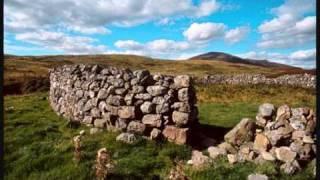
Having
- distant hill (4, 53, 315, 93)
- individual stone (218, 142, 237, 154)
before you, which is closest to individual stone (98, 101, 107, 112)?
individual stone (218, 142, 237, 154)

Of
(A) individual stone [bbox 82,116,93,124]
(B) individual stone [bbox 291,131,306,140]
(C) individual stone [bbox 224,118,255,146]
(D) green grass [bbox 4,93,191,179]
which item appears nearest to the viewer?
(D) green grass [bbox 4,93,191,179]

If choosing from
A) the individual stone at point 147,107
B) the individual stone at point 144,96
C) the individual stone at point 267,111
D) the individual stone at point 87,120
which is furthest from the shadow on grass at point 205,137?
the individual stone at point 87,120

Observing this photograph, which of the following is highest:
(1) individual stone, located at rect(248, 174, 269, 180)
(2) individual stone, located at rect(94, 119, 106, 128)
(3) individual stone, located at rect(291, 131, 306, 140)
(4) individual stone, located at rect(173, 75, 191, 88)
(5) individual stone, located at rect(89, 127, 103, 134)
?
(4) individual stone, located at rect(173, 75, 191, 88)

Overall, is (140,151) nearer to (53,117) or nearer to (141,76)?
(141,76)

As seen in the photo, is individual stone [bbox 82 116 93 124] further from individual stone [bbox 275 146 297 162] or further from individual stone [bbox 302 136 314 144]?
individual stone [bbox 302 136 314 144]

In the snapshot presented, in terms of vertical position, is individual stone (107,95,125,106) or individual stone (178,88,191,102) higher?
individual stone (178,88,191,102)

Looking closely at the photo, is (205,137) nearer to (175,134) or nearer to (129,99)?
(175,134)

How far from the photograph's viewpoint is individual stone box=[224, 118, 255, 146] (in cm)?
1311

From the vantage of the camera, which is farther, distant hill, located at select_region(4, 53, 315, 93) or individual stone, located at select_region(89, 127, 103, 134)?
distant hill, located at select_region(4, 53, 315, 93)

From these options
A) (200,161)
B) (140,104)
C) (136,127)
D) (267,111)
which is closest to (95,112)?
(140,104)

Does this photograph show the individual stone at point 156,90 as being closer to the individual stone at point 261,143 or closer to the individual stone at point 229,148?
the individual stone at point 229,148

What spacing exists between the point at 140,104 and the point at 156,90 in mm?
785

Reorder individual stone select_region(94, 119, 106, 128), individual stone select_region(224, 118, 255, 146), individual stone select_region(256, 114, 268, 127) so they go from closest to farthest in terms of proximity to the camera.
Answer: individual stone select_region(224, 118, 255, 146) → individual stone select_region(256, 114, 268, 127) → individual stone select_region(94, 119, 106, 128)

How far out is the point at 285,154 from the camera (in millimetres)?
11406
